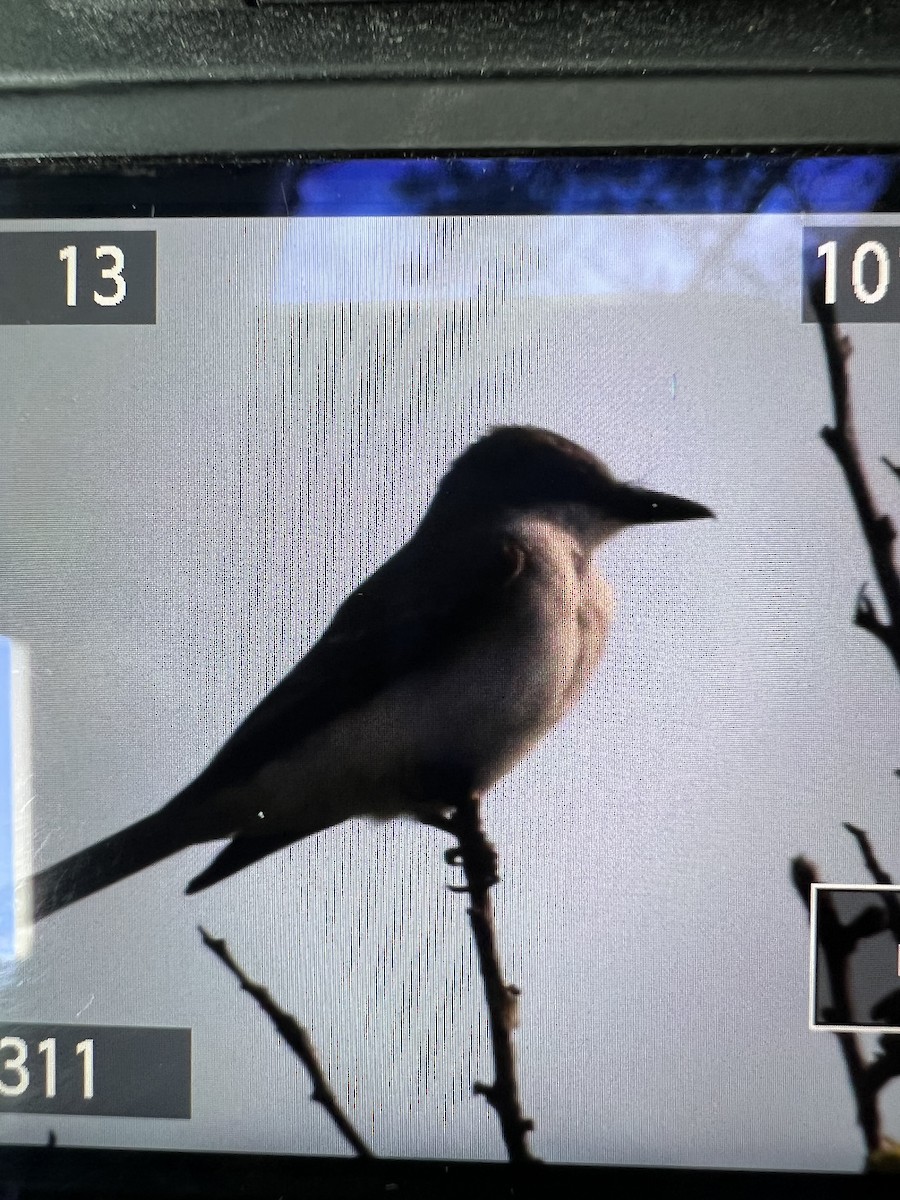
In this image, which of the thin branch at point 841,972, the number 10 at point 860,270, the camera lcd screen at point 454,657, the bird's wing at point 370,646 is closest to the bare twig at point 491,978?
the camera lcd screen at point 454,657

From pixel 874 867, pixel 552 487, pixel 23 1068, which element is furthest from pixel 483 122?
pixel 23 1068

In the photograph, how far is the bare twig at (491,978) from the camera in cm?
66

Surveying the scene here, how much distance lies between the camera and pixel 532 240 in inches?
25.8

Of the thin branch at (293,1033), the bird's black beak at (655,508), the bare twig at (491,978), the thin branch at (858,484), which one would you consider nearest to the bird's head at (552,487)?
the bird's black beak at (655,508)

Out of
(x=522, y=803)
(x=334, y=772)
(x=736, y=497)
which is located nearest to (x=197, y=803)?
(x=334, y=772)

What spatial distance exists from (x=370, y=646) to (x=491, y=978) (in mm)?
248

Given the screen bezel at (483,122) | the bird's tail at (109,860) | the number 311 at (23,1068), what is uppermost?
the screen bezel at (483,122)

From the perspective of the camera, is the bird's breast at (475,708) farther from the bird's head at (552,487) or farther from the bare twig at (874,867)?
the bare twig at (874,867)

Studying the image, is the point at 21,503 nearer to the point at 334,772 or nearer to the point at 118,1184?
the point at 334,772

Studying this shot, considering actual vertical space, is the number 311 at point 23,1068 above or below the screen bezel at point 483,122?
below

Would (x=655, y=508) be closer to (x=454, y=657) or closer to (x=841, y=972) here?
(x=454, y=657)

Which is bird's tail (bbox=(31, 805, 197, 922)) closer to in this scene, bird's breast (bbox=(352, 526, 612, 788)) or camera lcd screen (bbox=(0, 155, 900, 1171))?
camera lcd screen (bbox=(0, 155, 900, 1171))

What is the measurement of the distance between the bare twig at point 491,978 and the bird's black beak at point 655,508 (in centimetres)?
23

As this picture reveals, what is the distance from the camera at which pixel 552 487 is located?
2.23ft
